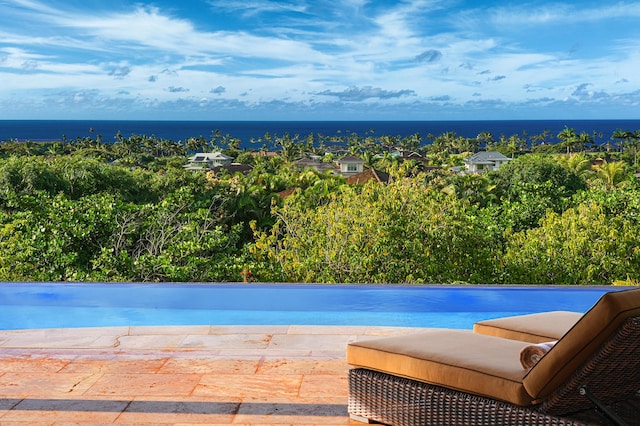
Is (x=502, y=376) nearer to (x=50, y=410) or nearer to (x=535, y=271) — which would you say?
(x=50, y=410)

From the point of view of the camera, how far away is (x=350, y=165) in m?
67.2

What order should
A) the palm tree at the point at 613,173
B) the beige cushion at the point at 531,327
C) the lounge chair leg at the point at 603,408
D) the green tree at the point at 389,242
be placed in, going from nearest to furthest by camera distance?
1. the lounge chair leg at the point at 603,408
2. the beige cushion at the point at 531,327
3. the green tree at the point at 389,242
4. the palm tree at the point at 613,173

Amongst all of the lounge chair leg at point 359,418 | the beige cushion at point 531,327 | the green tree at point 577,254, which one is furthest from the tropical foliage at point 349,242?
the lounge chair leg at point 359,418

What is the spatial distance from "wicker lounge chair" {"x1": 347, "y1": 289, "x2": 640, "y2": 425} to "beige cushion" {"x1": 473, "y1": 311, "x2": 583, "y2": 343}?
1.02ft

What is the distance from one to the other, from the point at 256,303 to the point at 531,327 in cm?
339

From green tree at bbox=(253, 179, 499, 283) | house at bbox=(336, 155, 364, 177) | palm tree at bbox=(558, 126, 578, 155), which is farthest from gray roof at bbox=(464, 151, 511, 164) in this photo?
green tree at bbox=(253, 179, 499, 283)

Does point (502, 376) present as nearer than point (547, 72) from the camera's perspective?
Yes

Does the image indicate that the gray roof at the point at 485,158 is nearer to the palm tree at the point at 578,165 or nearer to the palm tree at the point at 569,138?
the palm tree at the point at 569,138

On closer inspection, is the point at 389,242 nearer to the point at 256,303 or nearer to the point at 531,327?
the point at 256,303

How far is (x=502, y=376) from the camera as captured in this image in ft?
9.04

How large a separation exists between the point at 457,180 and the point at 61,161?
2028cm

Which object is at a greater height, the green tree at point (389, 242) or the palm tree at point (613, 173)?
the green tree at point (389, 242)

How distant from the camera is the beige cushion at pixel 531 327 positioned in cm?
351

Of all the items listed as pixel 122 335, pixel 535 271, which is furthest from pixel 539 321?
pixel 535 271
